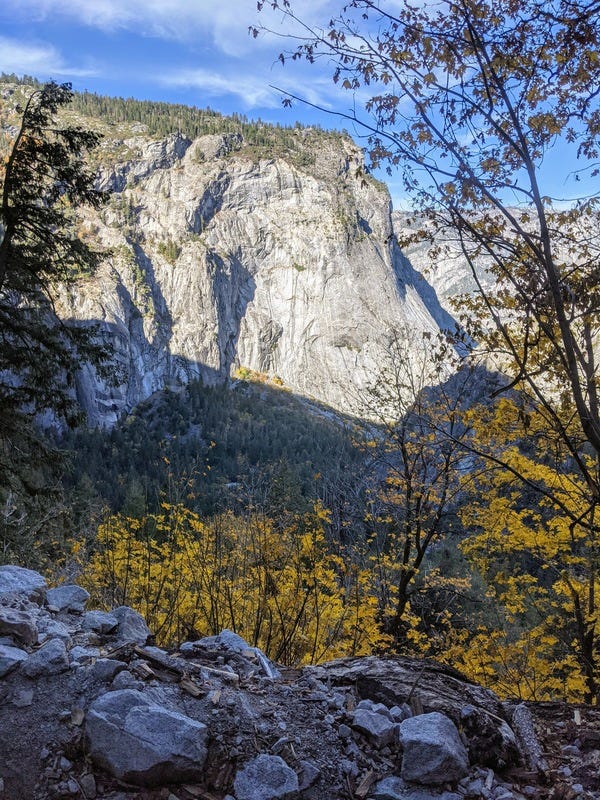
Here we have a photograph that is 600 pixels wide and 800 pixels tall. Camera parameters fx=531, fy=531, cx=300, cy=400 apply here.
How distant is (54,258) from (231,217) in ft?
499

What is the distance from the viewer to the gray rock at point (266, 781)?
265 centimetres

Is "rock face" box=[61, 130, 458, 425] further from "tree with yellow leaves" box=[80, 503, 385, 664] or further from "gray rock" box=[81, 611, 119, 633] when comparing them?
"gray rock" box=[81, 611, 119, 633]

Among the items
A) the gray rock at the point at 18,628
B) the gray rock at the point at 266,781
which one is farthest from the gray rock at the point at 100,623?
the gray rock at the point at 266,781

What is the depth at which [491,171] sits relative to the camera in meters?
3.50

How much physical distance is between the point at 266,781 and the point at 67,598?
8.90 ft

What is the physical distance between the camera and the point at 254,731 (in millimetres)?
2992

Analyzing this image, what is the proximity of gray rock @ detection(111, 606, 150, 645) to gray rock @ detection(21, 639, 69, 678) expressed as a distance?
676mm

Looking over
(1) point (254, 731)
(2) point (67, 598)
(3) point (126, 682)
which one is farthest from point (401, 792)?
(2) point (67, 598)

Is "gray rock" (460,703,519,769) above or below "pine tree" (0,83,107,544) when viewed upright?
below

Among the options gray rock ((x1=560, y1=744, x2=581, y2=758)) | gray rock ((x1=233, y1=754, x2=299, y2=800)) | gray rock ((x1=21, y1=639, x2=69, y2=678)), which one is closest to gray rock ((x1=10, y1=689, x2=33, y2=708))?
gray rock ((x1=21, y1=639, x2=69, y2=678))

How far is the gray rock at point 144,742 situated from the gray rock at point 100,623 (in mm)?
1225

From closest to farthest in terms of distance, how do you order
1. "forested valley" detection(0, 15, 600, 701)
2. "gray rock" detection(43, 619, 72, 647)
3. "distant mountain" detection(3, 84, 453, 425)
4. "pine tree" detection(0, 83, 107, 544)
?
"gray rock" detection(43, 619, 72, 647)
"forested valley" detection(0, 15, 600, 701)
"pine tree" detection(0, 83, 107, 544)
"distant mountain" detection(3, 84, 453, 425)

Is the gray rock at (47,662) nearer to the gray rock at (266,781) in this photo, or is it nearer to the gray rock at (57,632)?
the gray rock at (57,632)

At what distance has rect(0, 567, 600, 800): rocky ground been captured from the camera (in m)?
2.70
